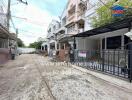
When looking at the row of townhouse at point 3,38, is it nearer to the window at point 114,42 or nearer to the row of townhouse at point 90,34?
the row of townhouse at point 90,34

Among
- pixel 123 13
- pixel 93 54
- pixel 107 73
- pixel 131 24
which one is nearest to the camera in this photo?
pixel 131 24

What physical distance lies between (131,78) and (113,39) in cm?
879

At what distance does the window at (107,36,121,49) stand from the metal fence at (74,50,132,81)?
2.96 meters

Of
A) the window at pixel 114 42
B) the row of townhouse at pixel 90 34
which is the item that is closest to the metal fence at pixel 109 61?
A: the row of townhouse at pixel 90 34

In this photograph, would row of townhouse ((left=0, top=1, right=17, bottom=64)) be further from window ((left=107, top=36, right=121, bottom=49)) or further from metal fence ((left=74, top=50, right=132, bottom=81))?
window ((left=107, top=36, right=121, bottom=49))

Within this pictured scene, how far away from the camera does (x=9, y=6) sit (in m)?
24.4

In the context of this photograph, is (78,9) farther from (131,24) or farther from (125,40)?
(131,24)

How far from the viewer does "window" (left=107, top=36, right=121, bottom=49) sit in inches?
595

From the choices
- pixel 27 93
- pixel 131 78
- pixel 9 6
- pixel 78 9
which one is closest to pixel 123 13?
pixel 131 78

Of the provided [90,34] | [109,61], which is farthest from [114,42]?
Answer: [109,61]

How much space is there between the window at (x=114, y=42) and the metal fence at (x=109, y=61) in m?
2.96

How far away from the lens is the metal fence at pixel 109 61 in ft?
27.5

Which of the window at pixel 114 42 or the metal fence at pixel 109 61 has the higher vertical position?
the window at pixel 114 42

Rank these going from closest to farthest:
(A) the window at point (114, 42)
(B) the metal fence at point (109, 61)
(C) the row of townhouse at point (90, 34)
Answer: (B) the metal fence at point (109, 61) < (C) the row of townhouse at point (90, 34) < (A) the window at point (114, 42)
